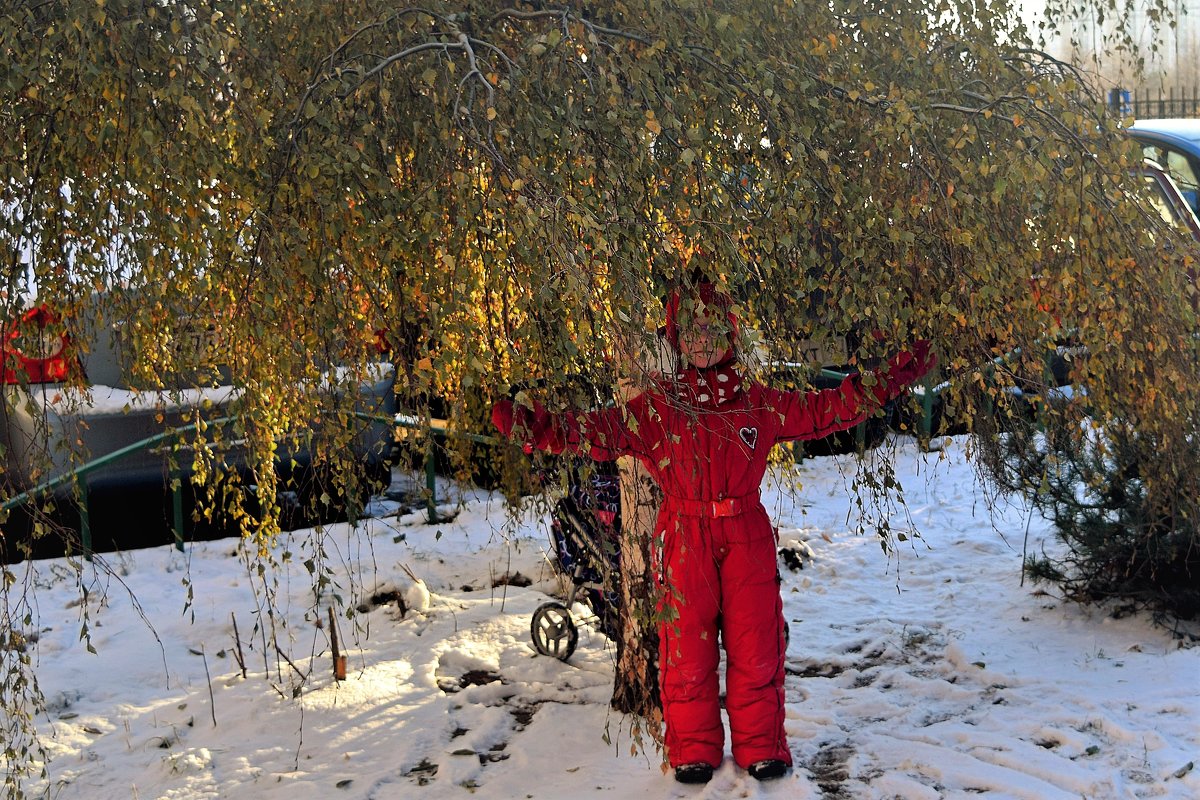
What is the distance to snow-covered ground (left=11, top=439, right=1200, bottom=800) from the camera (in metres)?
4.56

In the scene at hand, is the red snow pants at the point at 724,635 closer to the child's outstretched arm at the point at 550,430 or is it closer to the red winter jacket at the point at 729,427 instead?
the red winter jacket at the point at 729,427

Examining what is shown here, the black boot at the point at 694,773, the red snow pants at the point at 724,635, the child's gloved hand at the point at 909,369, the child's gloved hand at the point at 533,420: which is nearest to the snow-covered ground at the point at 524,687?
the black boot at the point at 694,773

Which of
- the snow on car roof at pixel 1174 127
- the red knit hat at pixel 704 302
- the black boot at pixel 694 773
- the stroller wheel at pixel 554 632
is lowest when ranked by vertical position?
the black boot at pixel 694 773

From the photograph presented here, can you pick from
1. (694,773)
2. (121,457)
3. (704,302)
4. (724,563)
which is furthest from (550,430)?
(121,457)

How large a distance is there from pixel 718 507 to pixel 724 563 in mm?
206

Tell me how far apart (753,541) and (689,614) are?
1.12 ft

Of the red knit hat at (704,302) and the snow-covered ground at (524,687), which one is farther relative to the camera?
the snow-covered ground at (524,687)

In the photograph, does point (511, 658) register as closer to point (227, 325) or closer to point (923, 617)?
point (923, 617)

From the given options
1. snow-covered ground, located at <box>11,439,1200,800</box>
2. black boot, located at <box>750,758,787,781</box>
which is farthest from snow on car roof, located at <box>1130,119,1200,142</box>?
black boot, located at <box>750,758,787,781</box>

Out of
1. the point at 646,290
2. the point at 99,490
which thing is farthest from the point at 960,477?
the point at 646,290

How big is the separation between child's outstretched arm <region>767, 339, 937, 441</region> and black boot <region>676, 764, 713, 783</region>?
123 centimetres

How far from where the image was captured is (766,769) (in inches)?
169

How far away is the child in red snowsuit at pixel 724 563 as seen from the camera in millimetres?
4105

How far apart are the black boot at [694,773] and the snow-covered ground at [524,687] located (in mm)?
60
